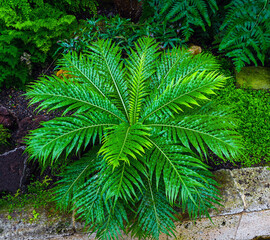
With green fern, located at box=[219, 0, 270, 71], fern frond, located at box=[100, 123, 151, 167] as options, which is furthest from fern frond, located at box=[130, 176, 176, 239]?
green fern, located at box=[219, 0, 270, 71]

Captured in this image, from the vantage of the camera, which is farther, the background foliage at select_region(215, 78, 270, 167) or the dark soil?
the dark soil

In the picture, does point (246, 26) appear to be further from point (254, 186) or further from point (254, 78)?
point (254, 186)

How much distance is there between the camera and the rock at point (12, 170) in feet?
7.61

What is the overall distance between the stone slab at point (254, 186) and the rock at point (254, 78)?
50.1 inches

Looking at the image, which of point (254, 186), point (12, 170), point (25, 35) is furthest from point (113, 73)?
point (254, 186)

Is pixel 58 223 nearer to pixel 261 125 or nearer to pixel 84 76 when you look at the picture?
pixel 84 76

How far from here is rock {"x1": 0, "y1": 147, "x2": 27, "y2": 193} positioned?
7.61ft

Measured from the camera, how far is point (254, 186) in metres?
2.35

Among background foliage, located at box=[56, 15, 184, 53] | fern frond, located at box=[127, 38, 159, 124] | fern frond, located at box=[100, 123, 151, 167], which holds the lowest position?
fern frond, located at box=[100, 123, 151, 167]

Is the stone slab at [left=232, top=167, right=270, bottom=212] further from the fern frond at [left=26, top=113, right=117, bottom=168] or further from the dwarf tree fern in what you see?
the fern frond at [left=26, top=113, right=117, bottom=168]

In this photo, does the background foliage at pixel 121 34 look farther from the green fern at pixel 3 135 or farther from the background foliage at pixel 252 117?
the green fern at pixel 3 135

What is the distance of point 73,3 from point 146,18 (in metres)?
1.09

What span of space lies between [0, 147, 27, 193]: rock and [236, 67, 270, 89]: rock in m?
2.78

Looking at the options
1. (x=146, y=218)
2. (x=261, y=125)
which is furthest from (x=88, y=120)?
(x=261, y=125)
